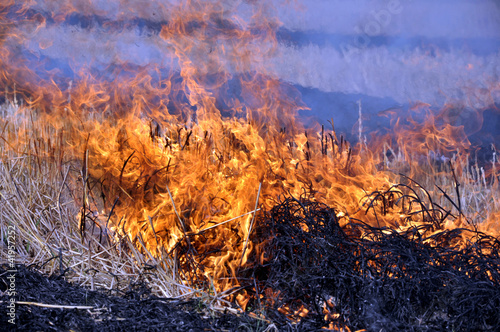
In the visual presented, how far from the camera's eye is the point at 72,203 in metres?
3.31

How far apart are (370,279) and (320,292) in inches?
11.2

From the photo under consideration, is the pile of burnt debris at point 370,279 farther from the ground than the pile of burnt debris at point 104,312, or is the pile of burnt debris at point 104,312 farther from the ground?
the pile of burnt debris at point 370,279

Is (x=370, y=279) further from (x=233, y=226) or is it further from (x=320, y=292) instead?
(x=233, y=226)

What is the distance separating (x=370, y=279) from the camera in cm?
→ 221

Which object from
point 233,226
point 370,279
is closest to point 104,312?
point 233,226

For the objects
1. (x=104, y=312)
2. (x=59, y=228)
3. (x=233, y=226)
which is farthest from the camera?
(x=59, y=228)

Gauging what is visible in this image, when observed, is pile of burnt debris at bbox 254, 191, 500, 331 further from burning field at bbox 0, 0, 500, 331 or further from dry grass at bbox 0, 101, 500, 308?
dry grass at bbox 0, 101, 500, 308

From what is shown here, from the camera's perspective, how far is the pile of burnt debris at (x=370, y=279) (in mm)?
2006

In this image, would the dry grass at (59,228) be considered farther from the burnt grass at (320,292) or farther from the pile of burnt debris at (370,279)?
the pile of burnt debris at (370,279)

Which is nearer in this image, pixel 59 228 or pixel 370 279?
pixel 370 279

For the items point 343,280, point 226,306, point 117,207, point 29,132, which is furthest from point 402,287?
point 29,132

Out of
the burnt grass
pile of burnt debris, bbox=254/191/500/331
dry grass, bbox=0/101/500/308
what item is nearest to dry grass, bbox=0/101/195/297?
dry grass, bbox=0/101/500/308

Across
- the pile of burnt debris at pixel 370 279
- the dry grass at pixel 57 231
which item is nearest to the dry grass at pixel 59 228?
the dry grass at pixel 57 231

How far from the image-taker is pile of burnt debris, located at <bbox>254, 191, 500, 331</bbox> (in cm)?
201
